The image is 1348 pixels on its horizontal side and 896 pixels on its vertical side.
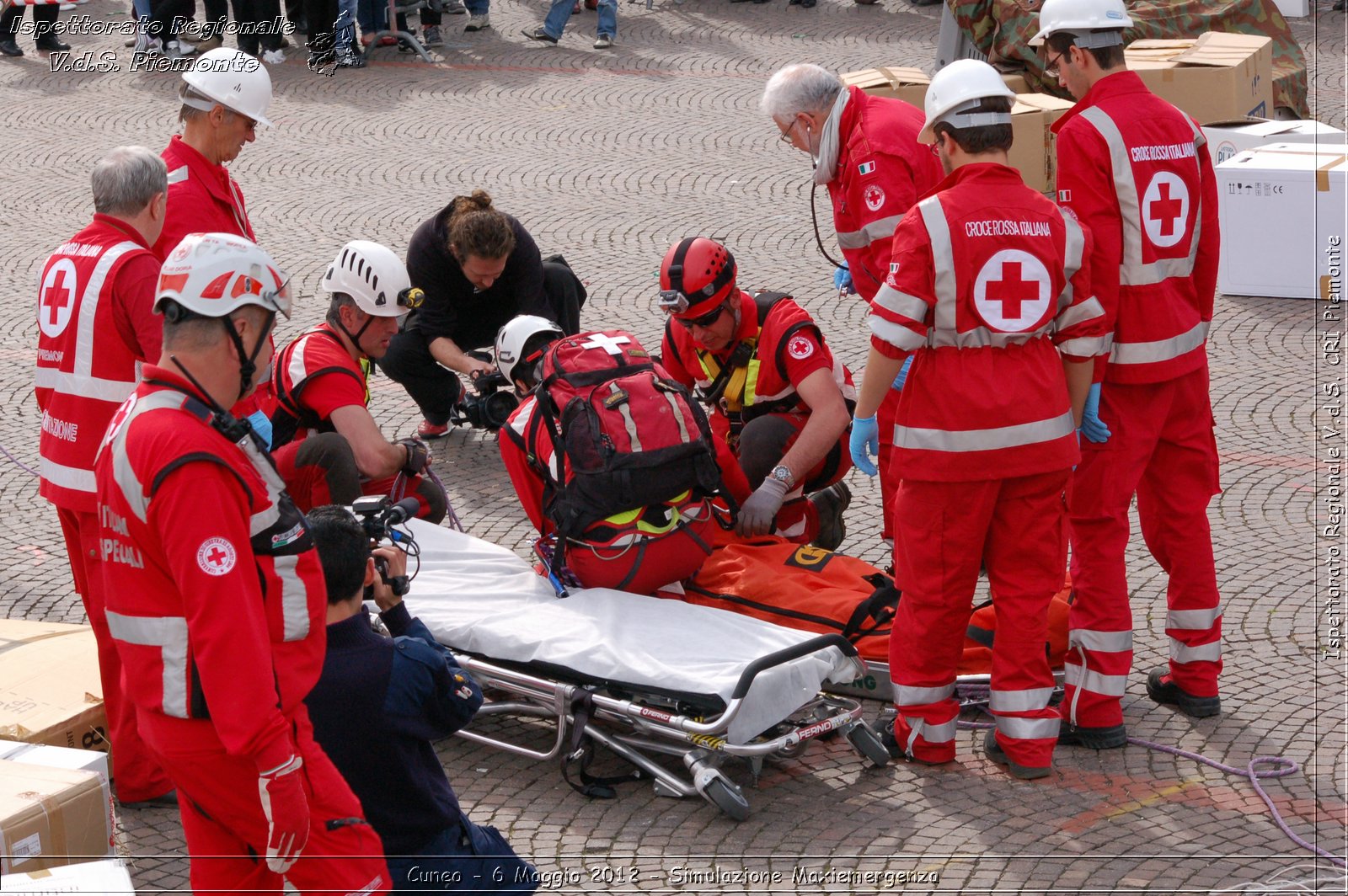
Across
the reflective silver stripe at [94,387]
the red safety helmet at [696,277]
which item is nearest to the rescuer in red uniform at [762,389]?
the red safety helmet at [696,277]

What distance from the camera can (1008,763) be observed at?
15.1ft

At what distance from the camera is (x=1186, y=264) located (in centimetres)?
472

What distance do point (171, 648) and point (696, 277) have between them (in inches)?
118

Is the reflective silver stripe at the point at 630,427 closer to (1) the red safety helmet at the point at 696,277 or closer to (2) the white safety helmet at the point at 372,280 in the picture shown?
(1) the red safety helmet at the point at 696,277

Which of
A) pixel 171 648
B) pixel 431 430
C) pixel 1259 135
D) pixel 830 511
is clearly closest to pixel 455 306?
pixel 431 430

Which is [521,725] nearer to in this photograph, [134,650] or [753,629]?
[753,629]

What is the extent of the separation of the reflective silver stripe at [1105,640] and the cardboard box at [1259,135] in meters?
5.53

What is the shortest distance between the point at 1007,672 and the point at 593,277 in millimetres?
5402

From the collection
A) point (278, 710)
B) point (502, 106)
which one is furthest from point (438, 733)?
point (502, 106)

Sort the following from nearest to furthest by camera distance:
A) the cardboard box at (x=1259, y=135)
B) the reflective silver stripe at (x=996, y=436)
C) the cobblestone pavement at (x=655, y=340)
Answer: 1. the cobblestone pavement at (x=655, y=340)
2. the reflective silver stripe at (x=996, y=436)
3. the cardboard box at (x=1259, y=135)

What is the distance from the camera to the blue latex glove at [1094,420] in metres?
4.62

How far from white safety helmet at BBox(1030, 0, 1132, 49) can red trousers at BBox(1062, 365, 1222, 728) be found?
3.65ft

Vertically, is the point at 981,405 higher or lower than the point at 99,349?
lower

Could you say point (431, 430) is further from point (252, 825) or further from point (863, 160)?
point (252, 825)
